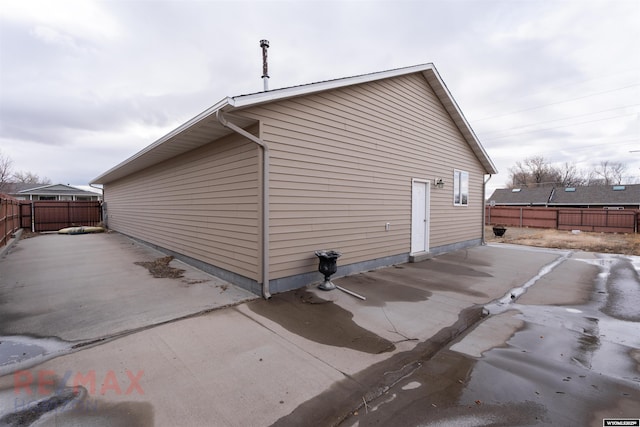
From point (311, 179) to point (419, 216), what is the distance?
421 cm

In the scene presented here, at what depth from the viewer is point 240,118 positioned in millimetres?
4484

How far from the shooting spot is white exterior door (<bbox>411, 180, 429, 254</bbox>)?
7883 mm

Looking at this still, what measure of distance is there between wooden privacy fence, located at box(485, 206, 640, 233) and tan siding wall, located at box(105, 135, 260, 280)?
2190 centimetres

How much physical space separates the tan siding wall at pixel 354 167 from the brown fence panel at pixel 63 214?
19066mm

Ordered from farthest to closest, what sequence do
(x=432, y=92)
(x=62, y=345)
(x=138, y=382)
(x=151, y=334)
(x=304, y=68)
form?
(x=304, y=68)
(x=432, y=92)
(x=151, y=334)
(x=62, y=345)
(x=138, y=382)

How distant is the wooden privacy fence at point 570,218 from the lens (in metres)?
16.4

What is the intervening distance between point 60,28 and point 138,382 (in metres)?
9.20

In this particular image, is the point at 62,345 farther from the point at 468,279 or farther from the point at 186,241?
the point at 468,279

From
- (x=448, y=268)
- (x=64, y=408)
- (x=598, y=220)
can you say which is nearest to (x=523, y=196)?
(x=598, y=220)

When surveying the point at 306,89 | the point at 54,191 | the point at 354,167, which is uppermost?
the point at 306,89

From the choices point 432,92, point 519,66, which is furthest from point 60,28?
point 519,66

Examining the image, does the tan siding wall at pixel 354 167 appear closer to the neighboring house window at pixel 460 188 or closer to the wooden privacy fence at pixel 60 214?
the neighboring house window at pixel 460 188

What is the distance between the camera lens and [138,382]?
2400mm

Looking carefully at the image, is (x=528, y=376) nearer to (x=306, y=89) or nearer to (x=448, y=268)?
(x=448, y=268)
